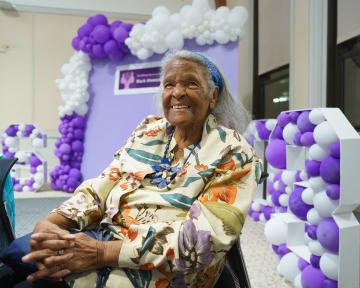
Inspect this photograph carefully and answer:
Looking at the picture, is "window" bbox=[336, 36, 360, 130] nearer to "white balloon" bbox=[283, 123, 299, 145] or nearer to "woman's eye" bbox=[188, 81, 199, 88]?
"white balloon" bbox=[283, 123, 299, 145]

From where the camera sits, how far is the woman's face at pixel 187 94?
1.20 metres

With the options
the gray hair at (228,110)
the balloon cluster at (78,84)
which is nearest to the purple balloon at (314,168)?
the gray hair at (228,110)

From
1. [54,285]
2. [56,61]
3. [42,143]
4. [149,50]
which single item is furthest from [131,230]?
[56,61]

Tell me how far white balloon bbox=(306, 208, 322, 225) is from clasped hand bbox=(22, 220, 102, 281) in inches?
49.9

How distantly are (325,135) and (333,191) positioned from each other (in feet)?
0.93

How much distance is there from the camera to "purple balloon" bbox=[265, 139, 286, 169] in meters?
2.37

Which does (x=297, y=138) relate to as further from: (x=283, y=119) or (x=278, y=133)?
(x=278, y=133)

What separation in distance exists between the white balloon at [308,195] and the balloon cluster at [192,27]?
200cm

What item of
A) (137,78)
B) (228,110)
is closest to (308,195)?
(228,110)

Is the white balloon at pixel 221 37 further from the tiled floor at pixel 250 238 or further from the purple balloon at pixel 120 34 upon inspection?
the tiled floor at pixel 250 238

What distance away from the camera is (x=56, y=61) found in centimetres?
563

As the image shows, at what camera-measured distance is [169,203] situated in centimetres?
105

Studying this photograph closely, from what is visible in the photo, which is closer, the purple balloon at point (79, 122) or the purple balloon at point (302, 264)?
the purple balloon at point (302, 264)

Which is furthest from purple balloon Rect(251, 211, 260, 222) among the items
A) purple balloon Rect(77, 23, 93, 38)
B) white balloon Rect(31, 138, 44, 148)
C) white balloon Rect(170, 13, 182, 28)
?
white balloon Rect(31, 138, 44, 148)
